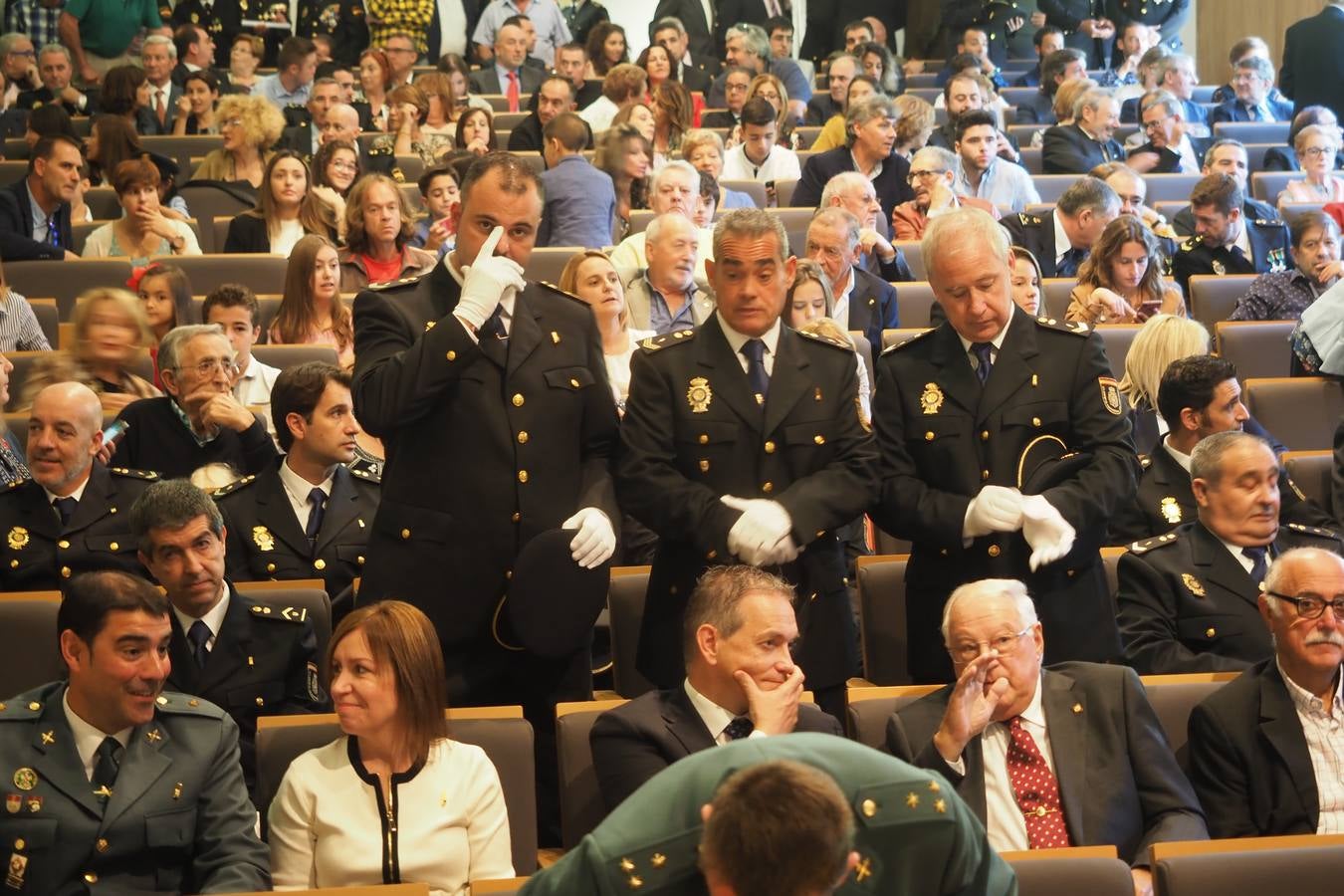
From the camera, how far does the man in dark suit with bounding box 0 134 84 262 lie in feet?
23.7

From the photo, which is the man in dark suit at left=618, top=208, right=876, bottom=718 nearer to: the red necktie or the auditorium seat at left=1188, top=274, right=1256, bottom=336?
the red necktie

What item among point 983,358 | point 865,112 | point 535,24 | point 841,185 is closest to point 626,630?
point 983,358

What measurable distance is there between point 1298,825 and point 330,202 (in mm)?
4725

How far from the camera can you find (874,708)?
3.13 m

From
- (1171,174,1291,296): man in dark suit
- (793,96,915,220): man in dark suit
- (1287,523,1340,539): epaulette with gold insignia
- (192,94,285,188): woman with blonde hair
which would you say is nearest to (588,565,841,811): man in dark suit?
(1287,523,1340,539): epaulette with gold insignia

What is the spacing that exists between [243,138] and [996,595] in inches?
225

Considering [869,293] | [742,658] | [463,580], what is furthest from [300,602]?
[869,293]

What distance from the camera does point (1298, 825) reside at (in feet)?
10.4

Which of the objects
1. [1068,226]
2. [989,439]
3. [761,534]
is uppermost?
[1068,226]

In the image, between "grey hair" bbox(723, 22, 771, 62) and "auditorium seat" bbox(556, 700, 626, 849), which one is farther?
"grey hair" bbox(723, 22, 771, 62)

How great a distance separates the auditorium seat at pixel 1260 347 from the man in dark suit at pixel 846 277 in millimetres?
1101

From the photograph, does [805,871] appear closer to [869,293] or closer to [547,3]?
[869,293]

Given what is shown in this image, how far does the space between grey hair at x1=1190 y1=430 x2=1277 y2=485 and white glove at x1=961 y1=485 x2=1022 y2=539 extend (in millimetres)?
821

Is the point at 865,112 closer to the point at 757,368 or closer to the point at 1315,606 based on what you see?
the point at 757,368
